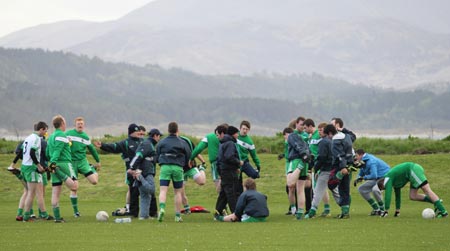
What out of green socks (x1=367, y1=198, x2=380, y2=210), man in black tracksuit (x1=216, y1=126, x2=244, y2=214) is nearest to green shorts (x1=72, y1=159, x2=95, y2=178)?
man in black tracksuit (x1=216, y1=126, x2=244, y2=214)

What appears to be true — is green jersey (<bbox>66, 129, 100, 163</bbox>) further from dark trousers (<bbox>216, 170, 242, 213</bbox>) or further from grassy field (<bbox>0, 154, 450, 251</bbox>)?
dark trousers (<bbox>216, 170, 242, 213</bbox>)

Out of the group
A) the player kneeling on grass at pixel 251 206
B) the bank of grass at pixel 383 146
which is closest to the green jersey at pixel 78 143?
the player kneeling on grass at pixel 251 206

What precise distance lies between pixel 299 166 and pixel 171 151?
2.57 m

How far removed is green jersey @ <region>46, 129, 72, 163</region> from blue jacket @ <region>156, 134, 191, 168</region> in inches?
73.6

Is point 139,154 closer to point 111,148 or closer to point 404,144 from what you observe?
point 111,148

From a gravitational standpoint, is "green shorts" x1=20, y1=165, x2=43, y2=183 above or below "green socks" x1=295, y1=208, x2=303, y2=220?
above

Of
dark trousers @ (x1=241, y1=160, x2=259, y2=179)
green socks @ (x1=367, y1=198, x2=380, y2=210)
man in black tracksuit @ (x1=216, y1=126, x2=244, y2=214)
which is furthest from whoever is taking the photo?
dark trousers @ (x1=241, y1=160, x2=259, y2=179)

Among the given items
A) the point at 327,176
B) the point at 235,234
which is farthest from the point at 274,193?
the point at 235,234

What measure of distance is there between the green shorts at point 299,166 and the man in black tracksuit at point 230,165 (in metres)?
1.03

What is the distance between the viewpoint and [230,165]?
20750 mm

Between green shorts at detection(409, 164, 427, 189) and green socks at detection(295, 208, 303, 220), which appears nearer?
green shorts at detection(409, 164, 427, 189)

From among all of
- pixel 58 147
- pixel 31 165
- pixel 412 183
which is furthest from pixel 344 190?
pixel 31 165

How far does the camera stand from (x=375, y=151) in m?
46.1

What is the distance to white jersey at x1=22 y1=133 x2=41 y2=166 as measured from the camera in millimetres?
20344
